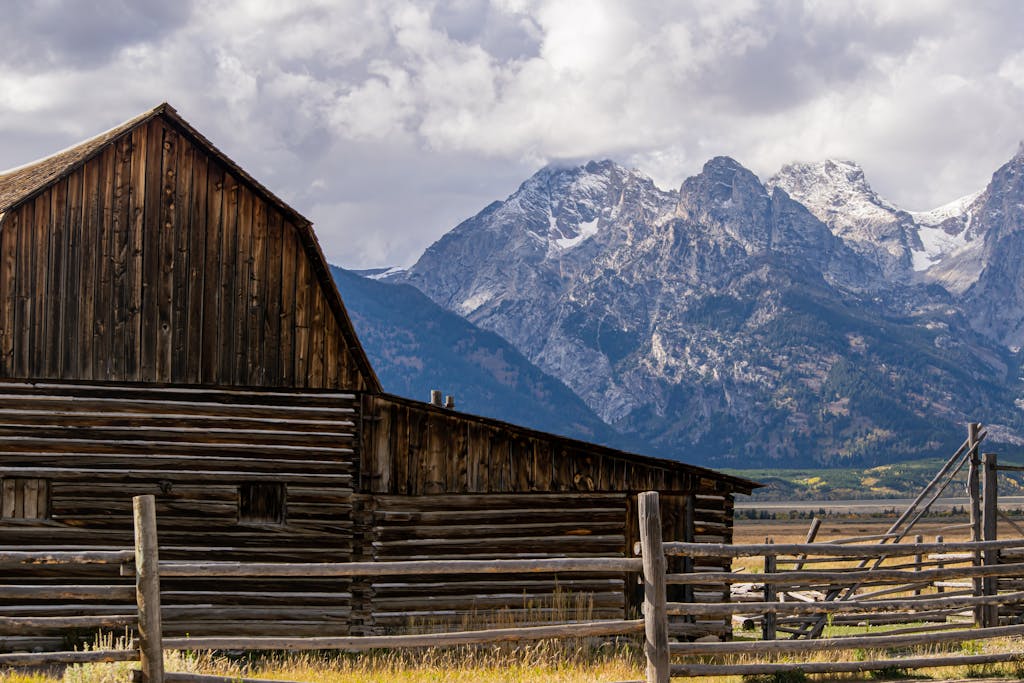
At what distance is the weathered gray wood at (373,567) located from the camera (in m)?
11.7

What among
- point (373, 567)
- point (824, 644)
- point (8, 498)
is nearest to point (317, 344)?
point (8, 498)

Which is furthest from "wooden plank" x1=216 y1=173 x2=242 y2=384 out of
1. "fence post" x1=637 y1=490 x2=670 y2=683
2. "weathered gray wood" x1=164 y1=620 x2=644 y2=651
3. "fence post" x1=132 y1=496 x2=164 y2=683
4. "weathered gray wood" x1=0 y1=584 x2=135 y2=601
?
"fence post" x1=637 y1=490 x2=670 y2=683

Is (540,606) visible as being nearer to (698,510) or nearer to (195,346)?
(698,510)

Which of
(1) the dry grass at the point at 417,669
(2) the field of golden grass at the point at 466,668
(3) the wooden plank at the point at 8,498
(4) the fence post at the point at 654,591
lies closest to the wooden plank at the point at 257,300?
(3) the wooden plank at the point at 8,498

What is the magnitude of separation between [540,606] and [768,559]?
159 inches

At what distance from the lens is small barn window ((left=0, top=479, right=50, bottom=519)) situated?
1905 cm

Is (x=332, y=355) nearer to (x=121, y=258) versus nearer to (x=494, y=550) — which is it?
(x=121, y=258)

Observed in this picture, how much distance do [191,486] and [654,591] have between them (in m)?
10.0

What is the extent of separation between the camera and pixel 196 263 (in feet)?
64.6

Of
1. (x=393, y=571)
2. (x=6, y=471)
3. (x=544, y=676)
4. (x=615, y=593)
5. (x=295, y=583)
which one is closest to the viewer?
(x=393, y=571)

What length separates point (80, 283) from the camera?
62.4 feet

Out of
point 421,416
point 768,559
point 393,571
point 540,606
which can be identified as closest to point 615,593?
point 540,606

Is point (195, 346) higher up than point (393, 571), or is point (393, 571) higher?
point (195, 346)

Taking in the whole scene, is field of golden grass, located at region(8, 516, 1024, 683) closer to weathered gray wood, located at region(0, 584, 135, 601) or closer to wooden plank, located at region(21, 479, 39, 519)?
weathered gray wood, located at region(0, 584, 135, 601)
